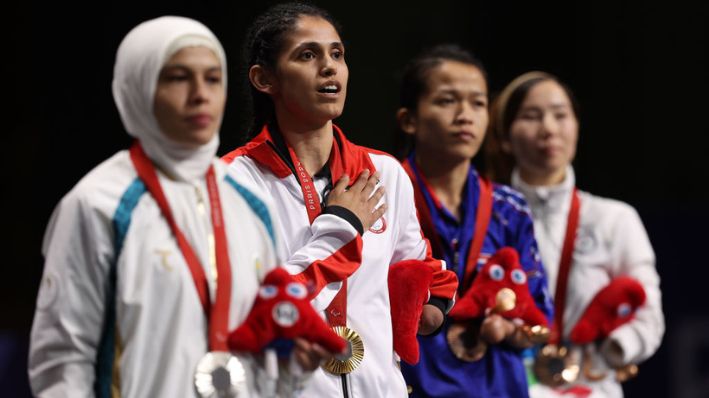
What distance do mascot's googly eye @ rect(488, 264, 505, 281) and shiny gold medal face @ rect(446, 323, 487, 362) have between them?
159mm

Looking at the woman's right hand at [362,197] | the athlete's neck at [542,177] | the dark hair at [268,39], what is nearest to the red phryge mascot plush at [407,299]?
the woman's right hand at [362,197]

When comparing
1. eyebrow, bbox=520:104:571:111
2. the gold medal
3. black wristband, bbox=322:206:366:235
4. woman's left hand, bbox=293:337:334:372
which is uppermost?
eyebrow, bbox=520:104:571:111

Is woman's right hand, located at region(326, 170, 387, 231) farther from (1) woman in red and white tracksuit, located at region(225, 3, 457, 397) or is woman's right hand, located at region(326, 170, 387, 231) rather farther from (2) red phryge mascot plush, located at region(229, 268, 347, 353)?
(2) red phryge mascot plush, located at region(229, 268, 347, 353)

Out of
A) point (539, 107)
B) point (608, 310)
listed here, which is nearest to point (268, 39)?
point (539, 107)

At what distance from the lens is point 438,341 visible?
3.69 m

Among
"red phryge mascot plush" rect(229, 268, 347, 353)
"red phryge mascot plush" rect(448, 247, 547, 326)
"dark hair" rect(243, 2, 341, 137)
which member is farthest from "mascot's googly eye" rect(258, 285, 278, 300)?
"red phryge mascot plush" rect(448, 247, 547, 326)

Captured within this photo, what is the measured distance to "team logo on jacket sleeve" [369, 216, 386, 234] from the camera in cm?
307

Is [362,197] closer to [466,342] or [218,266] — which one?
[218,266]

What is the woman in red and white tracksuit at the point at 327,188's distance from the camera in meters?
2.92

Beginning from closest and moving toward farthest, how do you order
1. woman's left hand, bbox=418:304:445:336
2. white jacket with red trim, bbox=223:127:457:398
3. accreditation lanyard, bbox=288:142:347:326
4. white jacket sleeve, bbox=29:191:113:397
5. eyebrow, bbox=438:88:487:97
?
white jacket sleeve, bbox=29:191:113:397
white jacket with red trim, bbox=223:127:457:398
accreditation lanyard, bbox=288:142:347:326
woman's left hand, bbox=418:304:445:336
eyebrow, bbox=438:88:487:97

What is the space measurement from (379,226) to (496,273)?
0.74m

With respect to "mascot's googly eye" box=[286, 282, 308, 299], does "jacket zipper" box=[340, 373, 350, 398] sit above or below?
below

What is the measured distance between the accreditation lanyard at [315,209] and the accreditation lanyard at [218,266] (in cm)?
59

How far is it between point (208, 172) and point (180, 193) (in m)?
0.09
